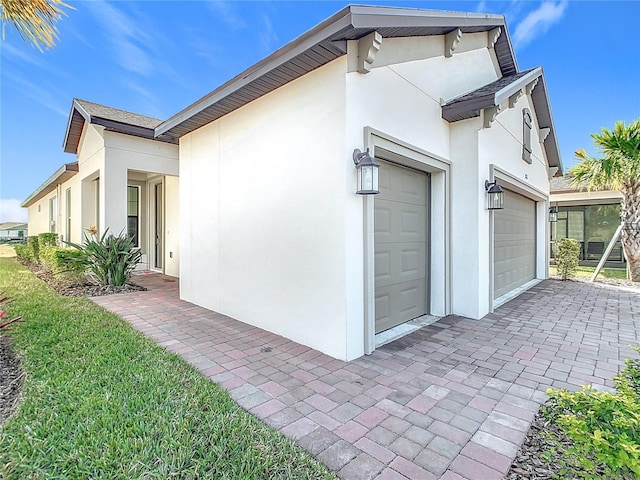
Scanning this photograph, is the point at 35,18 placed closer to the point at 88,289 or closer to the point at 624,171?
the point at 88,289

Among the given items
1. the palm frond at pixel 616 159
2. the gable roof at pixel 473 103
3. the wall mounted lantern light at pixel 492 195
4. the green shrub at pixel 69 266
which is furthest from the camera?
the palm frond at pixel 616 159

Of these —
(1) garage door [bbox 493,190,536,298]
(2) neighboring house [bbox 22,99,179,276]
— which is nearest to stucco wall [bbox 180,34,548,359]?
(1) garage door [bbox 493,190,536,298]

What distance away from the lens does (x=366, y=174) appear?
379cm

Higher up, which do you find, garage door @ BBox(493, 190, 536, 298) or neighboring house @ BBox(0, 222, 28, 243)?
neighboring house @ BBox(0, 222, 28, 243)

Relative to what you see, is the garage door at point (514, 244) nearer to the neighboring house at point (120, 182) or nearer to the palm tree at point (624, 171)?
the palm tree at point (624, 171)

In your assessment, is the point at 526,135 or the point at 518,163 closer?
the point at 518,163

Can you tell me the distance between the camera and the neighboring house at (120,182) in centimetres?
886

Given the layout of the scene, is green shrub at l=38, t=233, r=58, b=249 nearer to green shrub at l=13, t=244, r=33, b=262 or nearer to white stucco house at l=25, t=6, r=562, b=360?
green shrub at l=13, t=244, r=33, b=262

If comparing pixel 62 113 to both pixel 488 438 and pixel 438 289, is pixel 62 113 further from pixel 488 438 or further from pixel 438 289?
pixel 488 438

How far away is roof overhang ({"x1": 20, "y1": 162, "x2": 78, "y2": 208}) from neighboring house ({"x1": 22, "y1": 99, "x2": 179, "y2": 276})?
0.03 meters

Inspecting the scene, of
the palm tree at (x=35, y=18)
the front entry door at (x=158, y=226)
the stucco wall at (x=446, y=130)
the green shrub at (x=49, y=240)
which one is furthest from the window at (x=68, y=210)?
the stucco wall at (x=446, y=130)

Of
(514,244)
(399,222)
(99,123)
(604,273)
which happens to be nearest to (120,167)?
(99,123)

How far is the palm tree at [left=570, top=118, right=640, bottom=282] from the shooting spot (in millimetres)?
9297

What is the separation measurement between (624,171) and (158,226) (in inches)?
583
